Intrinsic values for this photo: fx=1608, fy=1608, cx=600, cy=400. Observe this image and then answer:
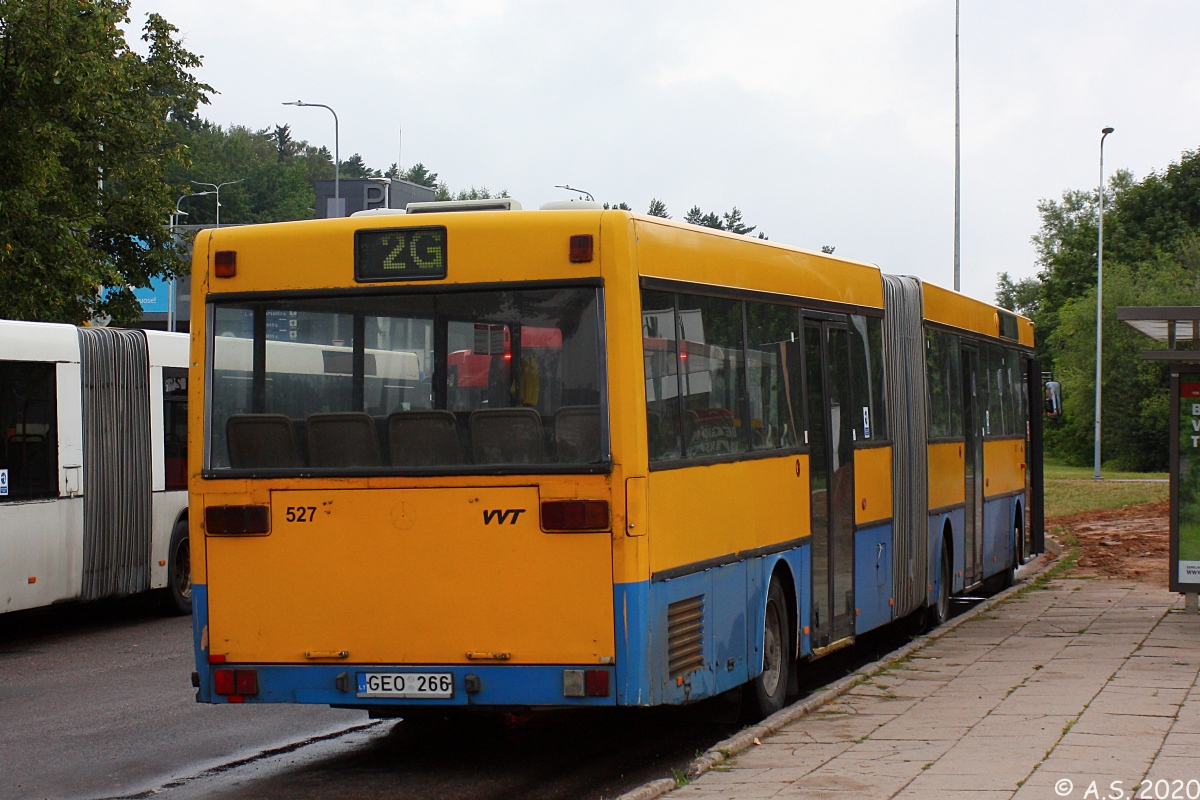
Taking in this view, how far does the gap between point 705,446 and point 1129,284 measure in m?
69.9

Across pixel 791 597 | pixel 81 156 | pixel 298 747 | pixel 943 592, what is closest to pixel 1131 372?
pixel 81 156

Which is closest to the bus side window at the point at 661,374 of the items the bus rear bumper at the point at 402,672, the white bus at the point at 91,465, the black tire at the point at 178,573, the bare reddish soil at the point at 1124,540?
the bus rear bumper at the point at 402,672

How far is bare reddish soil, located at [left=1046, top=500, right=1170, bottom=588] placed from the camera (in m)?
21.1

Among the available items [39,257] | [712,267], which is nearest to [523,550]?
[712,267]

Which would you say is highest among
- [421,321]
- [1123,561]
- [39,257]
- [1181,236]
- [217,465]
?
[1181,236]

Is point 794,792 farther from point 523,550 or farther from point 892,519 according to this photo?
point 892,519

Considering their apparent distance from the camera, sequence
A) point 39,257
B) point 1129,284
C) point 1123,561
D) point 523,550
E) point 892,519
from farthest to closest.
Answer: point 1129,284, point 1123,561, point 39,257, point 892,519, point 523,550

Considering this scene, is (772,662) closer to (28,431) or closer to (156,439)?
(28,431)

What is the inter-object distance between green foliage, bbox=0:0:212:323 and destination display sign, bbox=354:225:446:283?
44.9 feet

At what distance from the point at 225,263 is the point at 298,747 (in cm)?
304

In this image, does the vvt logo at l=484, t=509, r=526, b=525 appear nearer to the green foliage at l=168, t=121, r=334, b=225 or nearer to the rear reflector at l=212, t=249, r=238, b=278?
the rear reflector at l=212, t=249, r=238, b=278

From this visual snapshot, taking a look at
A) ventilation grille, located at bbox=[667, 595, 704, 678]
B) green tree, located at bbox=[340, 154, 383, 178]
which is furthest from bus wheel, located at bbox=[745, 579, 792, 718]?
green tree, located at bbox=[340, 154, 383, 178]

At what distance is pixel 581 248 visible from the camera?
8148 millimetres

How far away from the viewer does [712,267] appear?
9383 millimetres
